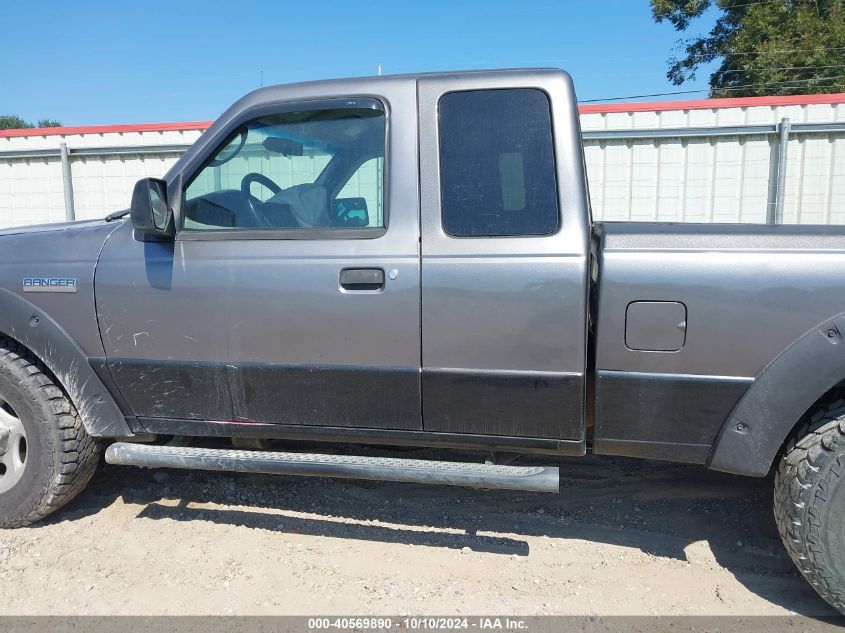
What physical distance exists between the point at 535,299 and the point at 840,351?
3.48ft

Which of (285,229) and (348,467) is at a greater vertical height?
(285,229)

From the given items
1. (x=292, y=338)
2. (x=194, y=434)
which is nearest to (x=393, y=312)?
(x=292, y=338)

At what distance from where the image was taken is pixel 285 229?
107 inches

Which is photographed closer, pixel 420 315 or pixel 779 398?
pixel 779 398

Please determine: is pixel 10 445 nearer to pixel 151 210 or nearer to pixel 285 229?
pixel 151 210

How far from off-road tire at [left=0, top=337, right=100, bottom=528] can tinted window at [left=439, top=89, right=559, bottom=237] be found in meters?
1.99

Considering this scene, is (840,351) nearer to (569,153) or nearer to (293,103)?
(569,153)

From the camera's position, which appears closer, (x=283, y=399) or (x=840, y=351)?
(x=840, y=351)

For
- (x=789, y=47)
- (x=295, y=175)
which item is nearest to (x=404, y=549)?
(x=295, y=175)

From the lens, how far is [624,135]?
8.41 meters

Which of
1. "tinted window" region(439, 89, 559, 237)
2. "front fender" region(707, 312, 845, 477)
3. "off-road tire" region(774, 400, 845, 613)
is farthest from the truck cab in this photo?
"off-road tire" region(774, 400, 845, 613)

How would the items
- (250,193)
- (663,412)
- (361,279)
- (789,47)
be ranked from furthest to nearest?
(789,47)
(250,193)
(361,279)
(663,412)

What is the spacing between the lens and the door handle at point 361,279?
2559 mm

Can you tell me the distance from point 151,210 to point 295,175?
0.64 metres
